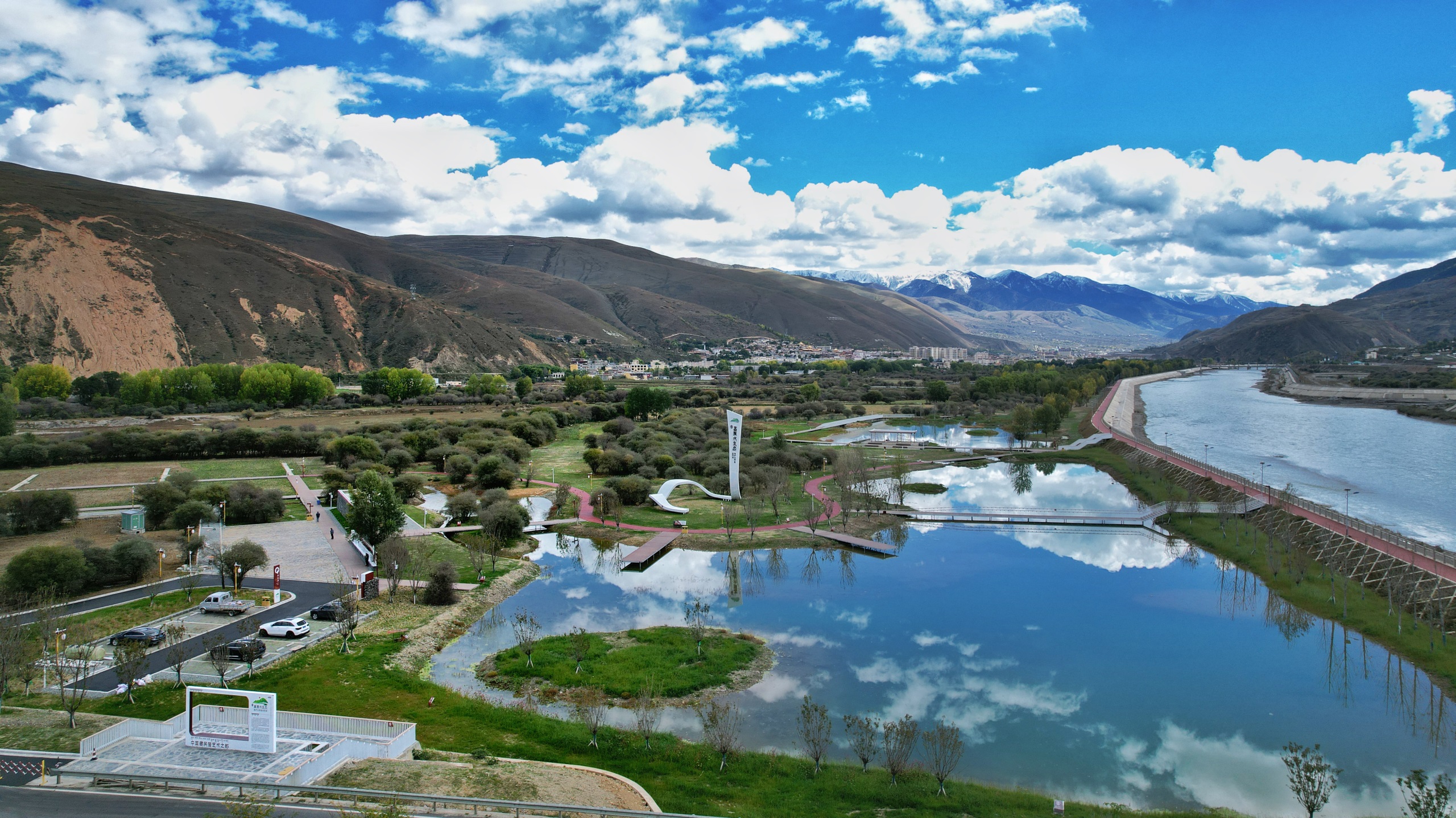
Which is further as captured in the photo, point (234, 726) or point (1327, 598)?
point (1327, 598)

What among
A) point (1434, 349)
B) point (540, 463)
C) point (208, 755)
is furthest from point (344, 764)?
point (1434, 349)

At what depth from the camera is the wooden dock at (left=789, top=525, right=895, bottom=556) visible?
122 feet

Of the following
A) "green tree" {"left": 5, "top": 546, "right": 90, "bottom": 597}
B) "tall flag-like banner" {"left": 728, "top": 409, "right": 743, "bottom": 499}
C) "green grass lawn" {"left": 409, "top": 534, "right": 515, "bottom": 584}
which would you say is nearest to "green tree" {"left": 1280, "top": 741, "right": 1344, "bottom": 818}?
"green grass lawn" {"left": 409, "top": 534, "right": 515, "bottom": 584}

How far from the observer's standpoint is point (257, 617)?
25703 mm

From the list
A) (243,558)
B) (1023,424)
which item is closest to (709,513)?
(243,558)

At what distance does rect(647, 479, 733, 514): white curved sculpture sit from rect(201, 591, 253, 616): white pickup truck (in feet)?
73.9

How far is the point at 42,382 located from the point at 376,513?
242ft

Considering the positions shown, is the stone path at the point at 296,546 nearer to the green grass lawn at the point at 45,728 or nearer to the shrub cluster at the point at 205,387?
the green grass lawn at the point at 45,728

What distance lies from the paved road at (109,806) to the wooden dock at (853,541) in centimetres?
2731

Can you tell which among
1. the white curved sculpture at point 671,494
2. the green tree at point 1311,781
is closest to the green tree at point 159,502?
the white curved sculpture at point 671,494

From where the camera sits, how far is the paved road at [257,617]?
20750 millimetres

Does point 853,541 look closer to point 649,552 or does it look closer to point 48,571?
point 649,552

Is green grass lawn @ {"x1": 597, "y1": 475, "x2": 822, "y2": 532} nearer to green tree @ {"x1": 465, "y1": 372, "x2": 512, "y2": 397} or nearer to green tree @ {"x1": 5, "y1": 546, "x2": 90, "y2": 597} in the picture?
green tree @ {"x1": 5, "y1": 546, "x2": 90, "y2": 597}

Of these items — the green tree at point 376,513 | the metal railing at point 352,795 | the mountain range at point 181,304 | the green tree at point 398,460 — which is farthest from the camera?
the mountain range at point 181,304
